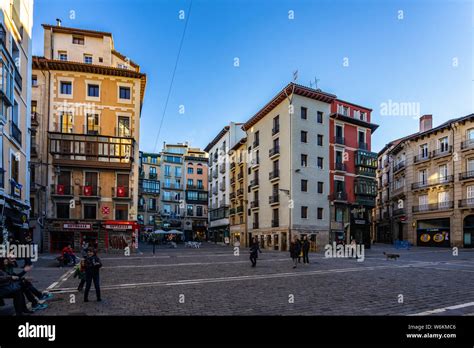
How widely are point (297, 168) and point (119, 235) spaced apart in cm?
2031

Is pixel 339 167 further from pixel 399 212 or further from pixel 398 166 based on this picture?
pixel 398 166

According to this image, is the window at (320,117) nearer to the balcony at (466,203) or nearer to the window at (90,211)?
the balcony at (466,203)

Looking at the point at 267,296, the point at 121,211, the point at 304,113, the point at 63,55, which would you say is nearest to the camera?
the point at 267,296

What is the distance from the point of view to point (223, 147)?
63906mm

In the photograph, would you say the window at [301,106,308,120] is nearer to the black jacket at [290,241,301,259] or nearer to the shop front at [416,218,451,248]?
the black jacket at [290,241,301,259]

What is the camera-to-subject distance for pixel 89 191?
33719 millimetres

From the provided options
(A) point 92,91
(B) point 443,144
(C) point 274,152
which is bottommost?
(C) point 274,152

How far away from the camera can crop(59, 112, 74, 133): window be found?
34487mm

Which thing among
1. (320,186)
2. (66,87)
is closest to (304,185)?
(320,186)

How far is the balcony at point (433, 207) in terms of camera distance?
145ft

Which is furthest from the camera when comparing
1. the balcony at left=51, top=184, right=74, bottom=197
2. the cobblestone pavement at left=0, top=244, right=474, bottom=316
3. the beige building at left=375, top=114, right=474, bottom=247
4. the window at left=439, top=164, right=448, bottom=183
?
the window at left=439, top=164, right=448, bottom=183

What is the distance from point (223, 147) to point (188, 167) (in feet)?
70.9

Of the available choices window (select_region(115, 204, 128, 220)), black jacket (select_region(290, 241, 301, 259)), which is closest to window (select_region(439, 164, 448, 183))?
black jacket (select_region(290, 241, 301, 259))
